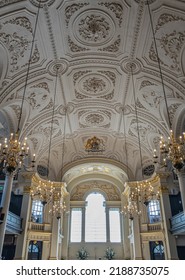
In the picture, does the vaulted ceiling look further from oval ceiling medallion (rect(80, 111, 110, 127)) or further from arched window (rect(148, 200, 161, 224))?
arched window (rect(148, 200, 161, 224))

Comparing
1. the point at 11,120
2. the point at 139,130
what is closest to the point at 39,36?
A: the point at 11,120

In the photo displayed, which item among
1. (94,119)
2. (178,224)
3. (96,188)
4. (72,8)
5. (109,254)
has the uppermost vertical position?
(72,8)

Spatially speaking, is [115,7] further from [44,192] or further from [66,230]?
[66,230]

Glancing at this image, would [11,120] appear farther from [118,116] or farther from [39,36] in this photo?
[118,116]

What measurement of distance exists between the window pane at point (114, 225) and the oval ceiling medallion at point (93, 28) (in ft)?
47.7

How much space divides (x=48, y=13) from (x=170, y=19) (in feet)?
13.9

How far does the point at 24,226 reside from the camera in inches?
551

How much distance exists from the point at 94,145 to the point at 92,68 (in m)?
7.52

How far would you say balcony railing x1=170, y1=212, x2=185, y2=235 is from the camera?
39.8ft

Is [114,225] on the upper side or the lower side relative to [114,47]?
lower

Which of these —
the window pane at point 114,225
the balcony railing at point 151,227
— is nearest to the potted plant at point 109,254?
the window pane at point 114,225

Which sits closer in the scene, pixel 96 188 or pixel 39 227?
pixel 39 227

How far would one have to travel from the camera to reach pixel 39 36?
27.7 feet

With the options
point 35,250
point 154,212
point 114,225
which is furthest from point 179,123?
point 35,250
